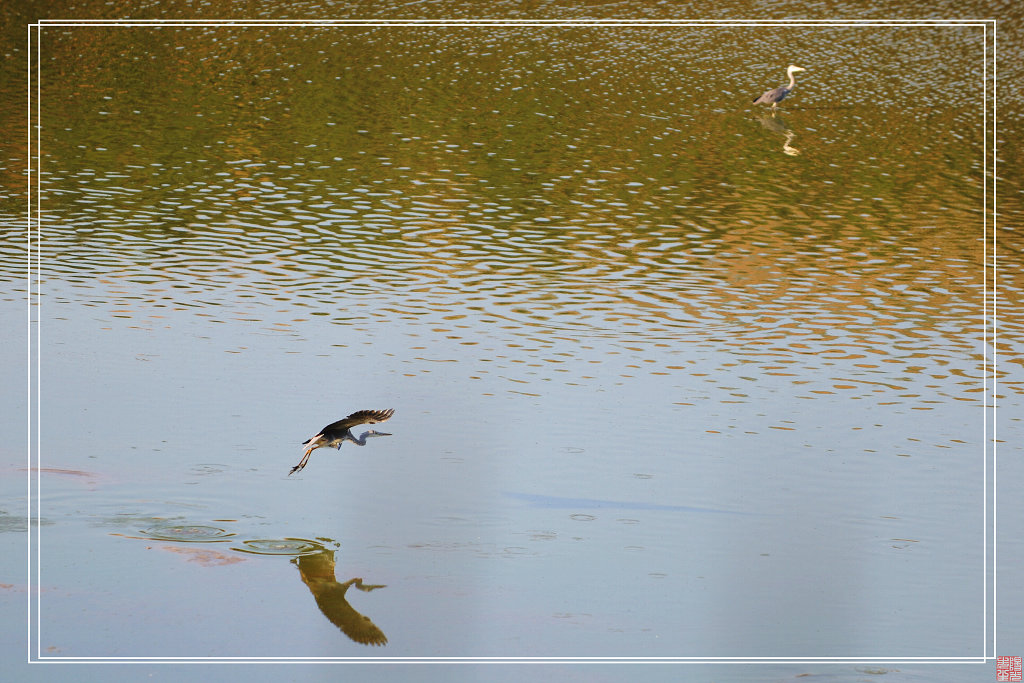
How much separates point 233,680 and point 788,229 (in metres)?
13.2

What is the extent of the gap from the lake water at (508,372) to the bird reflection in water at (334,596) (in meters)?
0.04

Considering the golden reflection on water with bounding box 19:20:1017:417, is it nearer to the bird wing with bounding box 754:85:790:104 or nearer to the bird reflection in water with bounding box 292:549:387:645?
the bird wing with bounding box 754:85:790:104

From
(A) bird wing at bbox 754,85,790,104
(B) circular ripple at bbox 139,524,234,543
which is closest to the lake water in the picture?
(B) circular ripple at bbox 139,524,234,543

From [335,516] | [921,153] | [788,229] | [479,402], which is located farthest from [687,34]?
[335,516]

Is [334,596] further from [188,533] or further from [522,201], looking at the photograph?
[522,201]

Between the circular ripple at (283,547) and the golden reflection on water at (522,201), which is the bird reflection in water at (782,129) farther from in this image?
the circular ripple at (283,547)

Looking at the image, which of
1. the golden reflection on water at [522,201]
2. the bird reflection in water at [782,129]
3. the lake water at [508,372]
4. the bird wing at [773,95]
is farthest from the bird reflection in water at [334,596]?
the bird wing at [773,95]

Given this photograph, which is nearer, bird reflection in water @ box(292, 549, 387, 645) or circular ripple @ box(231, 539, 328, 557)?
bird reflection in water @ box(292, 549, 387, 645)

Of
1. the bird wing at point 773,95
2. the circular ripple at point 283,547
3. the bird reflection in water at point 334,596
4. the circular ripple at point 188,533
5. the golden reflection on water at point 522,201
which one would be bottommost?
the bird reflection in water at point 334,596

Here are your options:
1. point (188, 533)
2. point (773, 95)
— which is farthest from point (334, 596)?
point (773, 95)

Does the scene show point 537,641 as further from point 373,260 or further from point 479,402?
point 373,260

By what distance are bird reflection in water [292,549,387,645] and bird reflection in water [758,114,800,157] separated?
1650 cm

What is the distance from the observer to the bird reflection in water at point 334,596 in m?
9.62

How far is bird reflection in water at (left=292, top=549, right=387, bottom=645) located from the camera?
9.62 m
